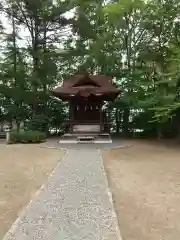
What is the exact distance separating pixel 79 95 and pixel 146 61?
5424mm

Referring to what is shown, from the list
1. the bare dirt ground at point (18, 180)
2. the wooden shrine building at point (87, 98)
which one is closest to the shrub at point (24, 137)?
the wooden shrine building at point (87, 98)

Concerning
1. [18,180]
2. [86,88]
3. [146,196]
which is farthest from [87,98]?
[146,196]

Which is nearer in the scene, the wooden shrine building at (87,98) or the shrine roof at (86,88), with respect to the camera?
the shrine roof at (86,88)

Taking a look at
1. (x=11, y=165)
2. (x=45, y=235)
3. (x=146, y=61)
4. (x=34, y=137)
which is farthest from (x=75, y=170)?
(x=146, y=61)

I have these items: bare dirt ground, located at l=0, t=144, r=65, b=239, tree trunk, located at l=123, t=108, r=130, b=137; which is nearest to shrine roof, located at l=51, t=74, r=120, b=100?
tree trunk, located at l=123, t=108, r=130, b=137

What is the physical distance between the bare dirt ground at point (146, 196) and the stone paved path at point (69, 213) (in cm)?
30

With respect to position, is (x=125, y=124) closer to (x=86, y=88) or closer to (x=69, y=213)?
(x=86, y=88)

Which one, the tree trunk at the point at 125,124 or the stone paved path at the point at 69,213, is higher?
the tree trunk at the point at 125,124

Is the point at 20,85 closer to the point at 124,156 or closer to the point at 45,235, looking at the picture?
the point at 124,156

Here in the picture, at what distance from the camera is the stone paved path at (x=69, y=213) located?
14.9 ft

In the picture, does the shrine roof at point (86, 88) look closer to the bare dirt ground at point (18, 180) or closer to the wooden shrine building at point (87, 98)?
the wooden shrine building at point (87, 98)

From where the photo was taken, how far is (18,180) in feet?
29.3

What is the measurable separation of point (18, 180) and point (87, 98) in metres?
13.8

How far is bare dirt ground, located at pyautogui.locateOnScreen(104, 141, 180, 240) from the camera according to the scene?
5.09 m
